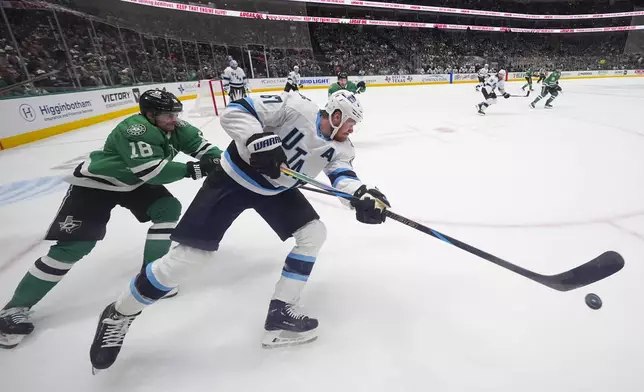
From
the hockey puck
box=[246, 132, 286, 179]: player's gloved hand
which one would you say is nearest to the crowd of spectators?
box=[246, 132, 286, 179]: player's gloved hand

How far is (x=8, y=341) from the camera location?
1.49 m

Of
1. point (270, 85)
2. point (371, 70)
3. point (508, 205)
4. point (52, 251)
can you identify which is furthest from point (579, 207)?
point (371, 70)

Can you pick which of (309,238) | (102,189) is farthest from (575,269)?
(102,189)

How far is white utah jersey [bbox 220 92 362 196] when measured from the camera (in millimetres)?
1355

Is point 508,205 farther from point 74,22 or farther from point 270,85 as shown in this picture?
point 270,85

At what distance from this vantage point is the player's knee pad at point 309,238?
4.91 ft

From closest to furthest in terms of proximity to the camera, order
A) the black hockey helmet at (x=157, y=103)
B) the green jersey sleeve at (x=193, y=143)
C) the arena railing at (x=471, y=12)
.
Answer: the black hockey helmet at (x=157, y=103), the green jersey sleeve at (x=193, y=143), the arena railing at (x=471, y=12)

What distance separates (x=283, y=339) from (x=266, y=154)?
0.85 metres

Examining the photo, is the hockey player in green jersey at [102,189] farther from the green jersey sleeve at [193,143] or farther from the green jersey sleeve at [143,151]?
the green jersey sleeve at [193,143]

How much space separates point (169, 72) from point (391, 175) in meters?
10.8

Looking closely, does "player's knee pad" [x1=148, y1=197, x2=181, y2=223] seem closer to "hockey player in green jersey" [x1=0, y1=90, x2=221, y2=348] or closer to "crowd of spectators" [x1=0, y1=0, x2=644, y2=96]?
"hockey player in green jersey" [x1=0, y1=90, x2=221, y2=348]

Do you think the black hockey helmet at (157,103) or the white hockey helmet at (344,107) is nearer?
the white hockey helmet at (344,107)

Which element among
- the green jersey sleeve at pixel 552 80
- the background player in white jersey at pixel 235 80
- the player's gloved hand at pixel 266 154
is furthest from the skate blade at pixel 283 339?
the green jersey sleeve at pixel 552 80

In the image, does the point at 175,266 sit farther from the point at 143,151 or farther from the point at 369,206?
the point at 369,206
